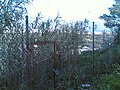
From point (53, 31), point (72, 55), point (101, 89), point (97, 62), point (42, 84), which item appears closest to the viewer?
point (42, 84)

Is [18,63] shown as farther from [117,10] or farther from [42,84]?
[117,10]

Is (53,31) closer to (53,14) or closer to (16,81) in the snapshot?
(53,14)

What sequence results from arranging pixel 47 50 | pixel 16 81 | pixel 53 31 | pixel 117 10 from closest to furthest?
pixel 16 81 < pixel 47 50 < pixel 53 31 < pixel 117 10

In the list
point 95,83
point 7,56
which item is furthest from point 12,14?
point 95,83

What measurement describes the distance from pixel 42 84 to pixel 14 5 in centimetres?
156

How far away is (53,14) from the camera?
7102 mm

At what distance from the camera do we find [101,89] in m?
5.52

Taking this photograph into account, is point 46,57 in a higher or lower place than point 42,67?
higher

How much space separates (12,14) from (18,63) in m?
0.91

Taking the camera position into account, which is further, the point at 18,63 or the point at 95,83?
the point at 95,83

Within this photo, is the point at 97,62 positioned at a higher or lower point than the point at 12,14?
lower

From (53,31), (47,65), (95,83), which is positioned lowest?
(95,83)

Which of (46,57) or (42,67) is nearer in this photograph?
(42,67)

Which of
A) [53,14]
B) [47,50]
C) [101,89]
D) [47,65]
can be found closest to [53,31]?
[53,14]
